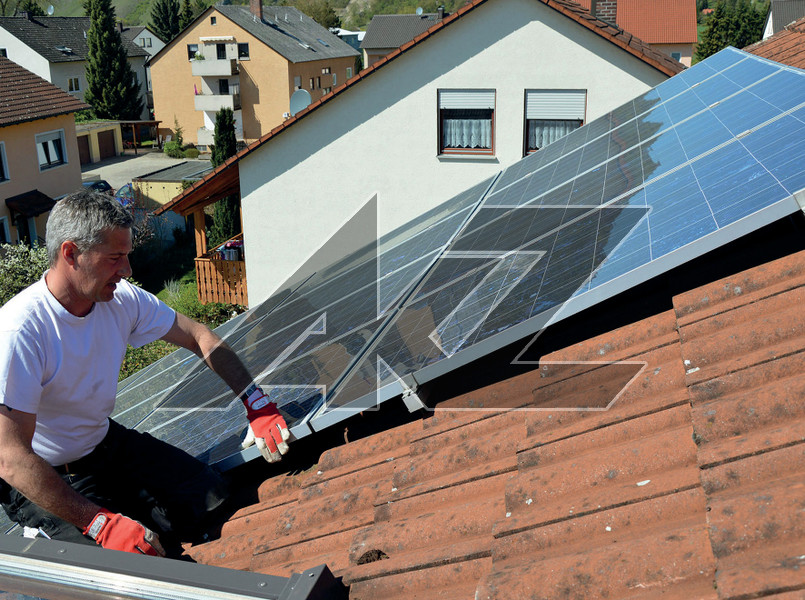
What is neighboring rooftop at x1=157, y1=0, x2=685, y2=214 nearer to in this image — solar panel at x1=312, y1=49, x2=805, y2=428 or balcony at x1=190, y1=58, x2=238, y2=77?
solar panel at x1=312, y1=49, x2=805, y2=428

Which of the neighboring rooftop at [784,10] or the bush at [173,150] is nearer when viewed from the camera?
the neighboring rooftop at [784,10]

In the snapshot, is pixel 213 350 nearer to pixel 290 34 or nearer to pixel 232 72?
pixel 232 72

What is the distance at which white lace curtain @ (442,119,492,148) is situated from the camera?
62.3ft

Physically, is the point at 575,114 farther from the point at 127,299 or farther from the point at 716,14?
the point at 716,14

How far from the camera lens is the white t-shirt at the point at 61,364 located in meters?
3.05

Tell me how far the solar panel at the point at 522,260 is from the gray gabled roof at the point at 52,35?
2401 inches

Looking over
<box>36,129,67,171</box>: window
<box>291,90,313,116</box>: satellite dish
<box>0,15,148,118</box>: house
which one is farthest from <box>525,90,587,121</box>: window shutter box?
<box>0,15,148,118</box>: house

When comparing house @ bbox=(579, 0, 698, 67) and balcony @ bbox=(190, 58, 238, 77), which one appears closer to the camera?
balcony @ bbox=(190, 58, 238, 77)

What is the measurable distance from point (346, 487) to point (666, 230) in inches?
63.8

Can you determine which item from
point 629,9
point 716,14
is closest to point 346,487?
point 716,14

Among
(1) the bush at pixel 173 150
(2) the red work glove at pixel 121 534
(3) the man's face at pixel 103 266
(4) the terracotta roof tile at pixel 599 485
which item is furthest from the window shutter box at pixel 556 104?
(1) the bush at pixel 173 150

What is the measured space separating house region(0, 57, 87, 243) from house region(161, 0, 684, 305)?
14.8m

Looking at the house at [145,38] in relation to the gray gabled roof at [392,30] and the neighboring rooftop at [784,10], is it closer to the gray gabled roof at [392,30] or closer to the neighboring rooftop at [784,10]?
the gray gabled roof at [392,30]

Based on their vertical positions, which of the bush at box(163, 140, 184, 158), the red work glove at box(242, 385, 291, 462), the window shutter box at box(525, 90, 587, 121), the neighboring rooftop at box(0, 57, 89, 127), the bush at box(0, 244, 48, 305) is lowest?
the bush at box(163, 140, 184, 158)
